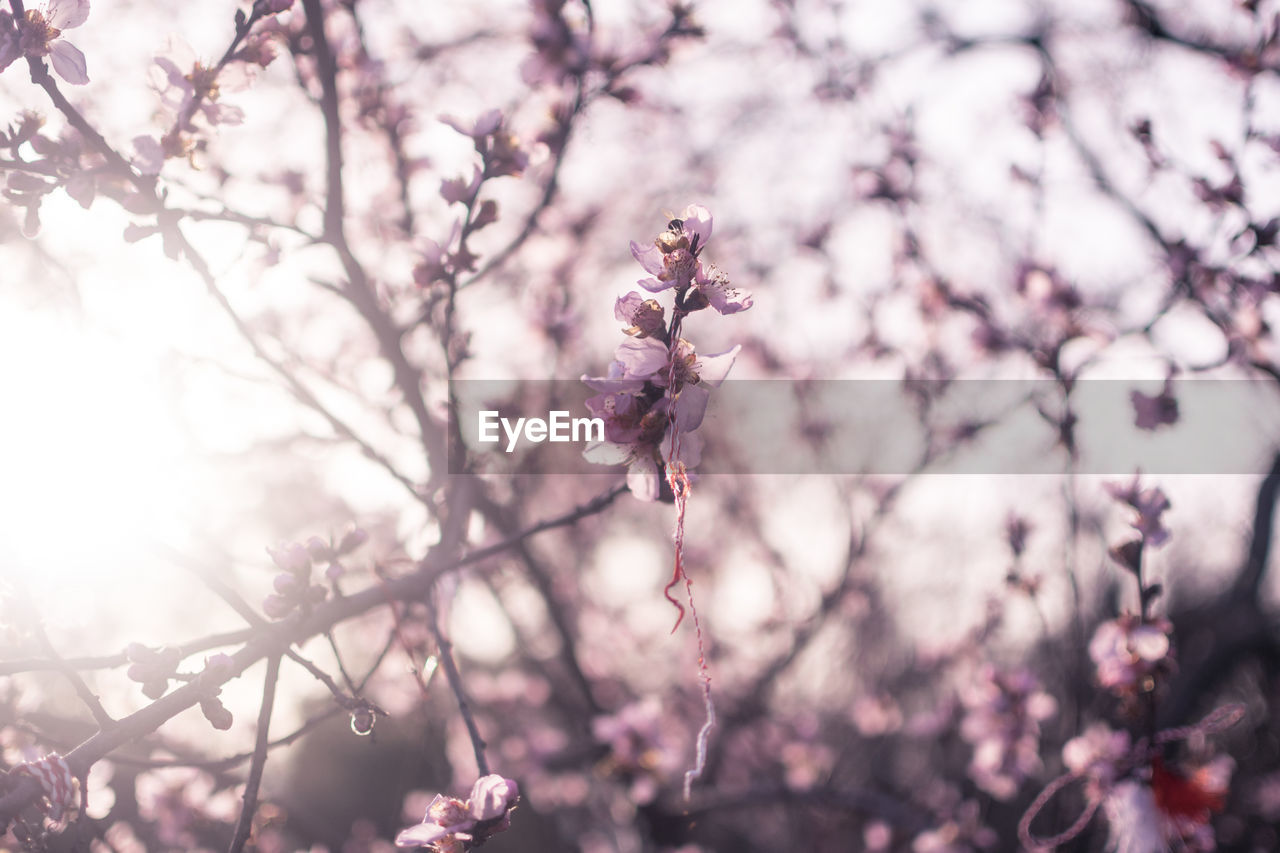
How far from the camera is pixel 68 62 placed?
1561 mm

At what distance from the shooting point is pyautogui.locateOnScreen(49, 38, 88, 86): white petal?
5.07 ft

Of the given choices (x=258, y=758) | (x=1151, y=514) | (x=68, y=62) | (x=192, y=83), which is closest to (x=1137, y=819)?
(x=1151, y=514)

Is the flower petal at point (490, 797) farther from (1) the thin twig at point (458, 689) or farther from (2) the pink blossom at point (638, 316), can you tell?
(2) the pink blossom at point (638, 316)

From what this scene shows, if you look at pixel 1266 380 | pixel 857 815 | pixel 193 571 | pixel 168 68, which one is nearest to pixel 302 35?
pixel 168 68

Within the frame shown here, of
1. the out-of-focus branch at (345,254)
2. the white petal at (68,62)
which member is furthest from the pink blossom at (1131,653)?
the white petal at (68,62)

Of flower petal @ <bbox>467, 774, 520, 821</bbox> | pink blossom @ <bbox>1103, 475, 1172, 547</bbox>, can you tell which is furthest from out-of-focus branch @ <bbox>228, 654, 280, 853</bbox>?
pink blossom @ <bbox>1103, 475, 1172, 547</bbox>

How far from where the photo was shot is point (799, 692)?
7.54 metres

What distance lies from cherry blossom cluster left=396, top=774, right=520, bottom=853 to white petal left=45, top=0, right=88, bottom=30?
1773 mm

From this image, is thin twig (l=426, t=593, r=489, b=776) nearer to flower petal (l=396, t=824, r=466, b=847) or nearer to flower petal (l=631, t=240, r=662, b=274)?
flower petal (l=396, t=824, r=466, b=847)

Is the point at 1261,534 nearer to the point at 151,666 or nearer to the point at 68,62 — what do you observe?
the point at 151,666

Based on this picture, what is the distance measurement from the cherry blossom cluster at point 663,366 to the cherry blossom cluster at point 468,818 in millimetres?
629

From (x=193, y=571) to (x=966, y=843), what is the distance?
4661 millimetres

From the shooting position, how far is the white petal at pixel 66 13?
1531mm

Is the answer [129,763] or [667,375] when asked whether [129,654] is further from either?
[667,375]
